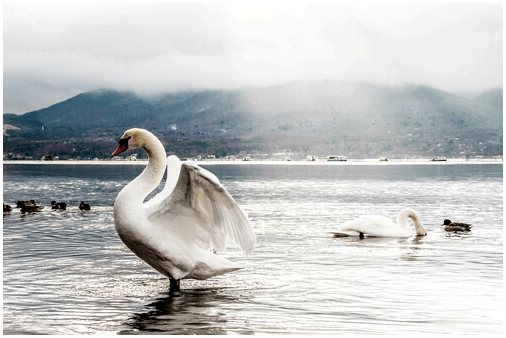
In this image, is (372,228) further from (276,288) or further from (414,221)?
(276,288)

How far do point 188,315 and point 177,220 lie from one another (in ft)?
5.36

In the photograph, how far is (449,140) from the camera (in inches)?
5531

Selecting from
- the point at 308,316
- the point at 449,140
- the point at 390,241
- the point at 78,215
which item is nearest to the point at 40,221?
the point at 78,215

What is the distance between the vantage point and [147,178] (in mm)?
12203

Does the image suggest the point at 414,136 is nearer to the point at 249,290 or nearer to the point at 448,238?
the point at 448,238

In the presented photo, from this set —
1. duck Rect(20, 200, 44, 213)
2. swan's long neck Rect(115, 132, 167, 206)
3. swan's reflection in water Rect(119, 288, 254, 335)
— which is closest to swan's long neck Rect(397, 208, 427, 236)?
swan's reflection in water Rect(119, 288, 254, 335)

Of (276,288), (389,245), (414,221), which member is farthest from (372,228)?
(276,288)

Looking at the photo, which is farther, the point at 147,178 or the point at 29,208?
the point at 29,208

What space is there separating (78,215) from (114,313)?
20032mm

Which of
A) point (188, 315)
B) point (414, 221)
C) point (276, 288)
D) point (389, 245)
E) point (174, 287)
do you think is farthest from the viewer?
point (414, 221)

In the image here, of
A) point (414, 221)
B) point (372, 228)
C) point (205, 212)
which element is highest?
point (205, 212)

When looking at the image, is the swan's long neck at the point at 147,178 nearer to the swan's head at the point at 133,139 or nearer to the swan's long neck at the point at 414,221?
the swan's head at the point at 133,139

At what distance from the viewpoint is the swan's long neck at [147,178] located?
1200 cm

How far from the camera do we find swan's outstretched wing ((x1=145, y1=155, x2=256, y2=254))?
1163 centimetres
